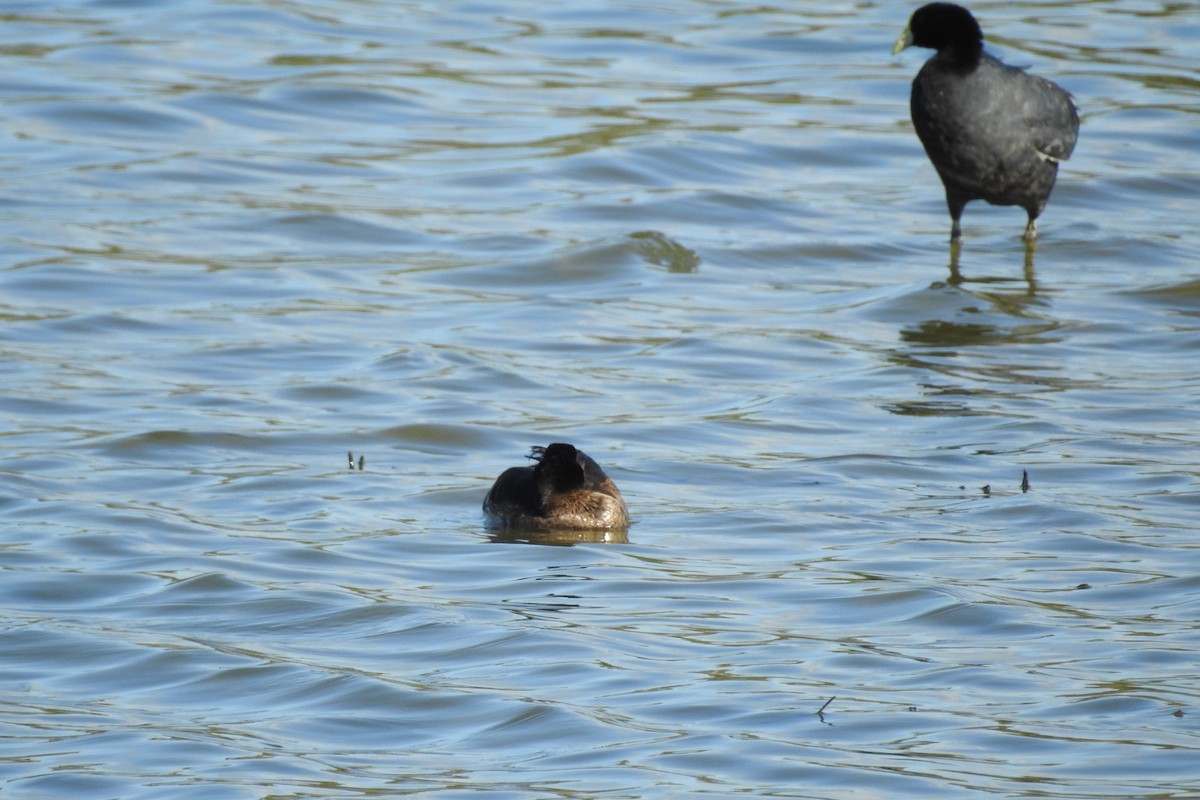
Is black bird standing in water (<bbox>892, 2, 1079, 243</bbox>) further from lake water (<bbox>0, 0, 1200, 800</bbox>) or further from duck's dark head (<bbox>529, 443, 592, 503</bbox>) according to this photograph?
duck's dark head (<bbox>529, 443, 592, 503</bbox>)

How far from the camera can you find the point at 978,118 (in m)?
12.9

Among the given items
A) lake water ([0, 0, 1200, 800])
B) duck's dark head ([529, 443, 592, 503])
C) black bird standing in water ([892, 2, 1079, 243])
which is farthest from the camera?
black bird standing in water ([892, 2, 1079, 243])

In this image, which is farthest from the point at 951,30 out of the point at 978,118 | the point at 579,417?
the point at 579,417

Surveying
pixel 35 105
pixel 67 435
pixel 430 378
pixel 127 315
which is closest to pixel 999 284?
pixel 430 378

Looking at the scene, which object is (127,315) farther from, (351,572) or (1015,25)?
(1015,25)

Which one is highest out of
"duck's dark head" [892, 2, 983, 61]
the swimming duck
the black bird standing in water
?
"duck's dark head" [892, 2, 983, 61]

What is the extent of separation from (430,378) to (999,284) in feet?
14.1

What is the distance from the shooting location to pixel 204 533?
7957 millimetres

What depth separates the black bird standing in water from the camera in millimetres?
12977

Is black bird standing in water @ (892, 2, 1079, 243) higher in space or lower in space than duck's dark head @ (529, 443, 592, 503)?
higher

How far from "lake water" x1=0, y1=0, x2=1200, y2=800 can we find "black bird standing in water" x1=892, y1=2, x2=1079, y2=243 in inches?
24.0

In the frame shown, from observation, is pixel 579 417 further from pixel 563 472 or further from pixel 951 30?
pixel 951 30

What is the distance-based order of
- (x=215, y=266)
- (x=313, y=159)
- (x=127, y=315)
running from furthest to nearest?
(x=313, y=159) < (x=215, y=266) < (x=127, y=315)

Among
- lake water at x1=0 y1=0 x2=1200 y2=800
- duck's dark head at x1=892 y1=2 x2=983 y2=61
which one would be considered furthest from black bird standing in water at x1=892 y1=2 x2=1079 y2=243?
lake water at x1=0 y1=0 x2=1200 y2=800
